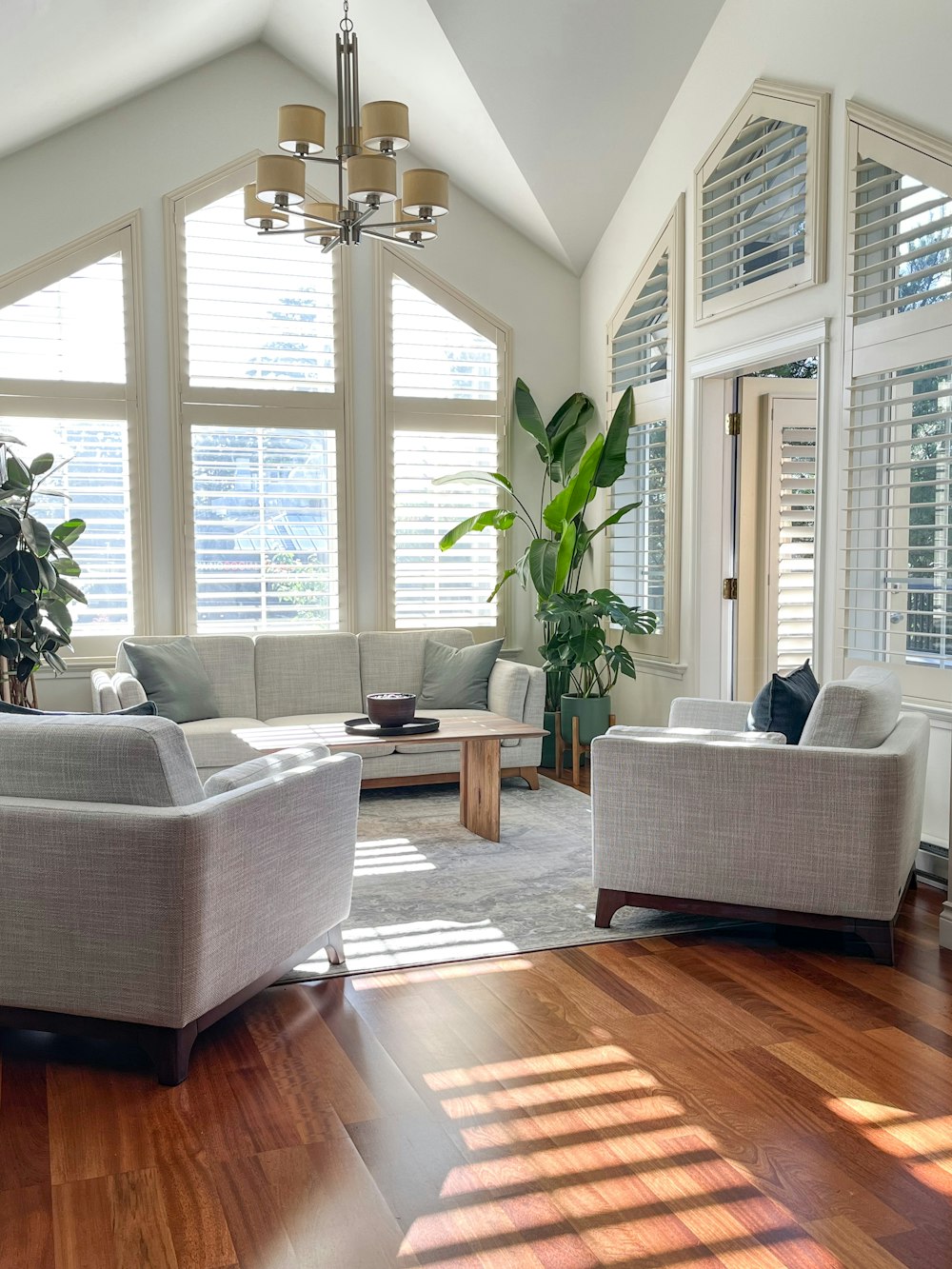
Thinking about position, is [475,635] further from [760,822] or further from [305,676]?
[760,822]

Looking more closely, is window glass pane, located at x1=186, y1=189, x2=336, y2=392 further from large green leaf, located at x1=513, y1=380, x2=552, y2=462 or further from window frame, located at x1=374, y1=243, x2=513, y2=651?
large green leaf, located at x1=513, y1=380, x2=552, y2=462

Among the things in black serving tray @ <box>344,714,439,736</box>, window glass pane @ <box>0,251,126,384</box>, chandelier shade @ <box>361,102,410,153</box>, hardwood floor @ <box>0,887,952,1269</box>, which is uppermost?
chandelier shade @ <box>361,102,410,153</box>

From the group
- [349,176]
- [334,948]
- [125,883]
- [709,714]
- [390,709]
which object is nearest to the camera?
[125,883]

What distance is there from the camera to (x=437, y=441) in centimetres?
661

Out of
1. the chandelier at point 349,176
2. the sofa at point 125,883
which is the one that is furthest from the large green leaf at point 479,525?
the sofa at point 125,883

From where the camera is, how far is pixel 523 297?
673 cm

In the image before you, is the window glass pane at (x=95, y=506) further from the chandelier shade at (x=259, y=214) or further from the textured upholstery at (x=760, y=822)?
the textured upholstery at (x=760, y=822)

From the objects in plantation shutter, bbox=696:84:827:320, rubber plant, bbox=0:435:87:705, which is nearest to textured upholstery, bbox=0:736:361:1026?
rubber plant, bbox=0:435:87:705

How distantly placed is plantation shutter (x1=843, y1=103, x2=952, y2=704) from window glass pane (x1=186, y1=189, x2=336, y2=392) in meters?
3.03

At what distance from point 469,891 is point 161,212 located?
403cm

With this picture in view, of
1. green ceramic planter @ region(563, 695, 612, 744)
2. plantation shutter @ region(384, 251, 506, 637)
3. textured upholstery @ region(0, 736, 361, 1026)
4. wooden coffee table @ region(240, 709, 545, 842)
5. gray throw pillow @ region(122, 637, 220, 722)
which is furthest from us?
plantation shutter @ region(384, 251, 506, 637)

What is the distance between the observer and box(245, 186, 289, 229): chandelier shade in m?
4.38

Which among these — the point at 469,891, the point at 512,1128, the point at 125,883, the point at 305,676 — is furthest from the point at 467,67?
the point at 512,1128

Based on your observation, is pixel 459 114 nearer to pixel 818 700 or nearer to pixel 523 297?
pixel 523 297
